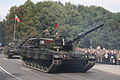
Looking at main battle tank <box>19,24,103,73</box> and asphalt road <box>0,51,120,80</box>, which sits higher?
main battle tank <box>19,24,103,73</box>

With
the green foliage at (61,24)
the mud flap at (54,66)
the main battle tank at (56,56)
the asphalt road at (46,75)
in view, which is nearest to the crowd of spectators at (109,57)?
the asphalt road at (46,75)

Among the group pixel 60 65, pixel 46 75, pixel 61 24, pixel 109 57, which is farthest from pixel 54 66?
pixel 61 24

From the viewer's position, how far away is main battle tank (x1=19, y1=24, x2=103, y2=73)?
711 inches

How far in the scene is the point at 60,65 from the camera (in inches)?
718

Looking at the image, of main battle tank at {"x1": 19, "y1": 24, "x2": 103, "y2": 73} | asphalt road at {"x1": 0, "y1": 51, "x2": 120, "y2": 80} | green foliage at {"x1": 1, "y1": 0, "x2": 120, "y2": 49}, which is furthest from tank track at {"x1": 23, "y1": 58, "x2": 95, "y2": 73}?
green foliage at {"x1": 1, "y1": 0, "x2": 120, "y2": 49}

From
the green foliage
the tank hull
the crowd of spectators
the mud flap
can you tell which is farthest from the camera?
the green foliage

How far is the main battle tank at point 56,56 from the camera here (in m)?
→ 18.1

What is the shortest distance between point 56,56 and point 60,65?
2.64 feet

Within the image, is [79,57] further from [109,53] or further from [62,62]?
[109,53]

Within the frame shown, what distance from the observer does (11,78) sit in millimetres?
15234

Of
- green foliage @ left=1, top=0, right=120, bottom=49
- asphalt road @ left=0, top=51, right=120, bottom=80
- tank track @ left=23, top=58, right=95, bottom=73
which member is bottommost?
asphalt road @ left=0, top=51, right=120, bottom=80

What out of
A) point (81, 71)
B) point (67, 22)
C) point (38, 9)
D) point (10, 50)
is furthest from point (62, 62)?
point (38, 9)

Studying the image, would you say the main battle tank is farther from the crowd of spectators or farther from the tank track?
the crowd of spectators

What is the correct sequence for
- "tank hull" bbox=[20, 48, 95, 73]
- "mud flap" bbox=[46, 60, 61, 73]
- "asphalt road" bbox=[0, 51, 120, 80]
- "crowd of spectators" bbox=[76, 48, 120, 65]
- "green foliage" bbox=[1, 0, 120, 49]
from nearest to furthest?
"asphalt road" bbox=[0, 51, 120, 80] < "mud flap" bbox=[46, 60, 61, 73] < "tank hull" bbox=[20, 48, 95, 73] < "crowd of spectators" bbox=[76, 48, 120, 65] < "green foliage" bbox=[1, 0, 120, 49]
